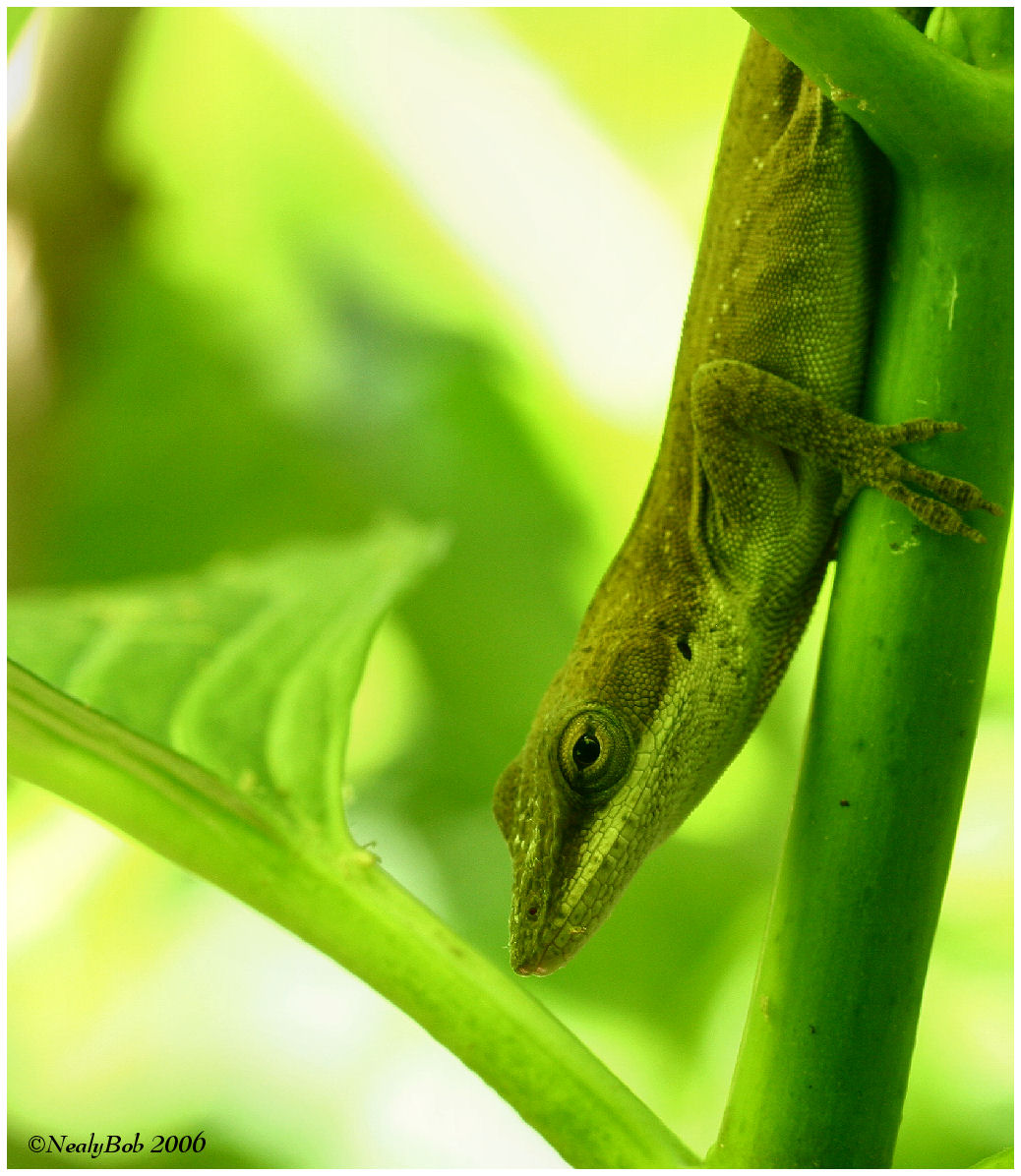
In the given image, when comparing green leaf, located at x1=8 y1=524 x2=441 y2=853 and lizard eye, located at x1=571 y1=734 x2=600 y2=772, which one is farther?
lizard eye, located at x1=571 y1=734 x2=600 y2=772

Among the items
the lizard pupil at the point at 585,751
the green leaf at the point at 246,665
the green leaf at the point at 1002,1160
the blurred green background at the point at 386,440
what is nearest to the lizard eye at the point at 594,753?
the lizard pupil at the point at 585,751

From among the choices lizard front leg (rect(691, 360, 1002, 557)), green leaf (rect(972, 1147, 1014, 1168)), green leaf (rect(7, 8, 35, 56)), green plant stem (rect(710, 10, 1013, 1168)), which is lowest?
green leaf (rect(972, 1147, 1014, 1168))

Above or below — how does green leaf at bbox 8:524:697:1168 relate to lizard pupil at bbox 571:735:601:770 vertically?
below

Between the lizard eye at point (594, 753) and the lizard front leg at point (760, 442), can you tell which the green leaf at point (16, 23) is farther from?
the lizard eye at point (594, 753)

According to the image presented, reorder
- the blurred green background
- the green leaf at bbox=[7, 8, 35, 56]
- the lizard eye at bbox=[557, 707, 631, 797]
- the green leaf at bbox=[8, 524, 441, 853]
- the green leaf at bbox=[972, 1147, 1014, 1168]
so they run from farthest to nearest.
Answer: the blurred green background < the green leaf at bbox=[7, 8, 35, 56] < the lizard eye at bbox=[557, 707, 631, 797] < the green leaf at bbox=[8, 524, 441, 853] < the green leaf at bbox=[972, 1147, 1014, 1168]

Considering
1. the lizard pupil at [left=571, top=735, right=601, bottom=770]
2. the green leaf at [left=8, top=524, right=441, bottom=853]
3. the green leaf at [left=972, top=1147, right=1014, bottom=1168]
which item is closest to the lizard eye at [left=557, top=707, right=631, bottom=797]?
the lizard pupil at [left=571, top=735, right=601, bottom=770]

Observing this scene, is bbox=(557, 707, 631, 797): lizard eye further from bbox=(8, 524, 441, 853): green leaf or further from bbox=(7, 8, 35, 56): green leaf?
bbox=(7, 8, 35, 56): green leaf

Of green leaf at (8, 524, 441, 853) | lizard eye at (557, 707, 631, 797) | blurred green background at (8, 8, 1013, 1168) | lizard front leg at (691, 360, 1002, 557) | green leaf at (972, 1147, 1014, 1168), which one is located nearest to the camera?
green leaf at (972, 1147, 1014, 1168)

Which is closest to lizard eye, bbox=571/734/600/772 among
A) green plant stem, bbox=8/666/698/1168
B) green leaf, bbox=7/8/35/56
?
green plant stem, bbox=8/666/698/1168
